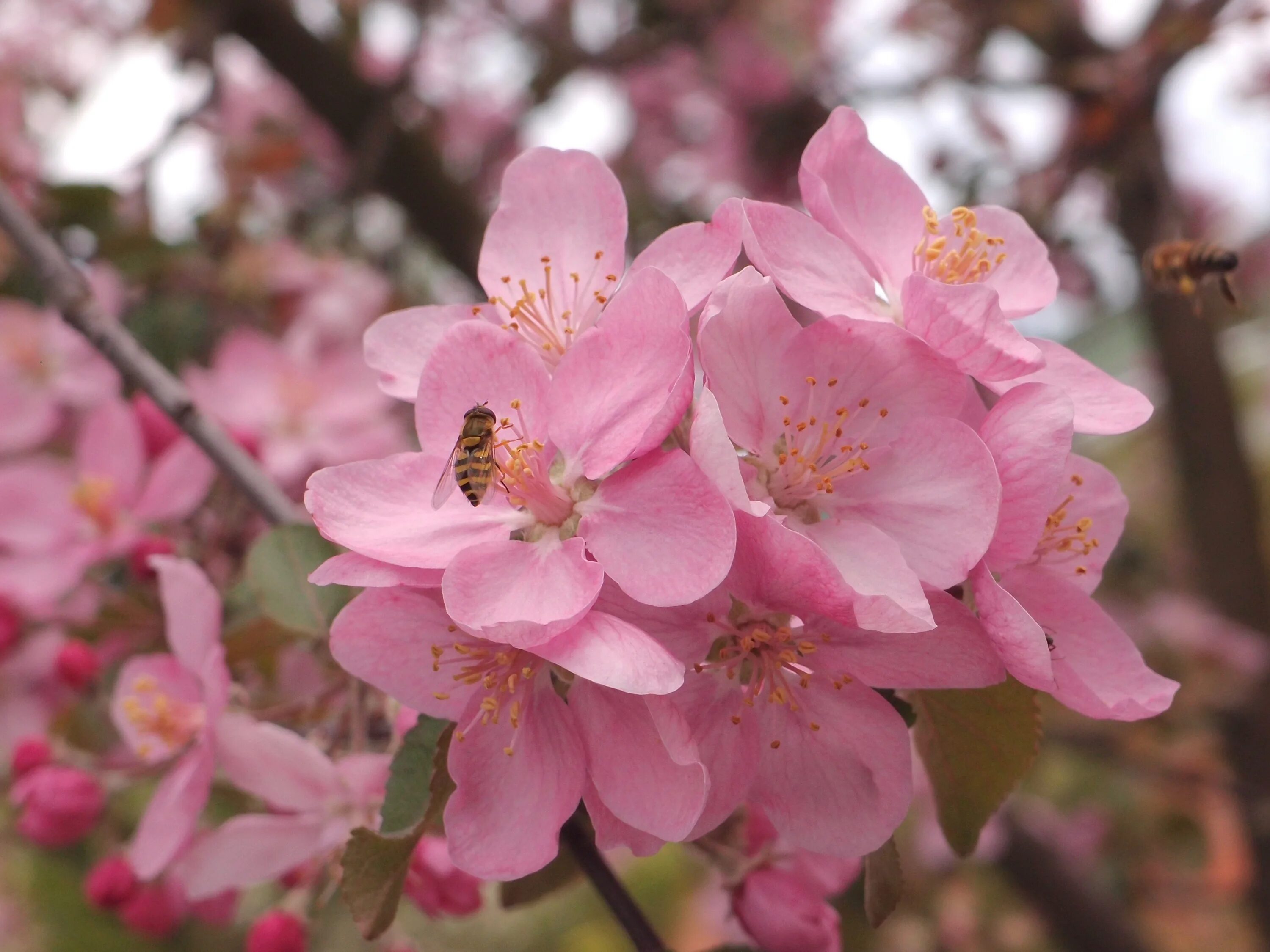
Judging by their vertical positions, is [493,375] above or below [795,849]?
above

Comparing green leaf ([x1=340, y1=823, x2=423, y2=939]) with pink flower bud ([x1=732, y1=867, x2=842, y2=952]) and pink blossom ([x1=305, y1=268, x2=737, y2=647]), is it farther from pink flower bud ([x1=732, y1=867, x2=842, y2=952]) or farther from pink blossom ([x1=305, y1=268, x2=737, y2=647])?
pink flower bud ([x1=732, y1=867, x2=842, y2=952])

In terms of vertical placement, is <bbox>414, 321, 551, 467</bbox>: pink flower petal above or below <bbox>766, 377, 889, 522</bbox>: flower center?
above

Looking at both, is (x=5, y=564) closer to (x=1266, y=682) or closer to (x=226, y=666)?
(x=226, y=666)

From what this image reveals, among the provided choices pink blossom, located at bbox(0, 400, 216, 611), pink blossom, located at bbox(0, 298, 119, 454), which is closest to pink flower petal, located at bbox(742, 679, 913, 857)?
pink blossom, located at bbox(0, 400, 216, 611)

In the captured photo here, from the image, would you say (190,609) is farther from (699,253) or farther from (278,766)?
(699,253)

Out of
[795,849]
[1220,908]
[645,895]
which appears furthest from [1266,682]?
[795,849]

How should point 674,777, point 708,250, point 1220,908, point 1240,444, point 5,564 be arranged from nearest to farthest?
point 674,777 → point 708,250 → point 5,564 → point 1240,444 → point 1220,908
